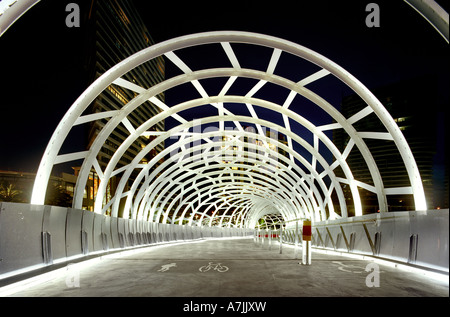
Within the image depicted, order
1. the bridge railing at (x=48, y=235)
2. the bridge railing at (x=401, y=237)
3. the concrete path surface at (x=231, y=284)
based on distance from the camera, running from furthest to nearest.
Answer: the bridge railing at (x=401, y=237) → the bridge railing at (x=48, y=235) → the concrete path surface at (x=231, y=284)

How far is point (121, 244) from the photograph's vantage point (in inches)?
767

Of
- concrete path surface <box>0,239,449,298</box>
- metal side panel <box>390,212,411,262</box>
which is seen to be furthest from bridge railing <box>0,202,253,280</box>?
metal side panel <box>390,212,411,262</box>

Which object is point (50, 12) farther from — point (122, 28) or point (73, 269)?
point (122, 28)

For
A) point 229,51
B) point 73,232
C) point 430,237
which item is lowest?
point 73,232

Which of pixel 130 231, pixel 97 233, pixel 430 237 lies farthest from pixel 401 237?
pixel 130 231

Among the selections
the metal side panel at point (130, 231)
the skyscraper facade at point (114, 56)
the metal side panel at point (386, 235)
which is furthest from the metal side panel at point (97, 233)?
the skyscraper facade at point (114, 56)

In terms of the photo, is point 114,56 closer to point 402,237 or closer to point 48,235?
point 48,235

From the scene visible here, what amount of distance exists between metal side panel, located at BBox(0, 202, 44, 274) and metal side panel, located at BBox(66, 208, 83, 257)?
2.06 meters

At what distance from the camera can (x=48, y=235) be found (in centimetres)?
984

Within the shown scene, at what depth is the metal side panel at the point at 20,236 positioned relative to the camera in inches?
305

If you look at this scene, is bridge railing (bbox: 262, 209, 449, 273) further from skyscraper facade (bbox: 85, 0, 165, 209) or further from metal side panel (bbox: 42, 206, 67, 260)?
skyscraper facade (bbox: 85, 0, 165, 209)

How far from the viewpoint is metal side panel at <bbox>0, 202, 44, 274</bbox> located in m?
7.74

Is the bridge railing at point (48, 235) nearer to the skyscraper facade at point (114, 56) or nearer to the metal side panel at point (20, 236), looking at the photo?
the metal side panel at point (20, 236)

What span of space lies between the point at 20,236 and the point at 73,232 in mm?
3742
